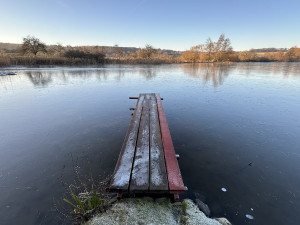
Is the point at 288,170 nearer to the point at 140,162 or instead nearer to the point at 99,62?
the point at 140,162

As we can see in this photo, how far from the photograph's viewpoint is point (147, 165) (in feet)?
7.48

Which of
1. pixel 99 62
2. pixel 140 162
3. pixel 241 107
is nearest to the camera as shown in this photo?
pixel 140 162

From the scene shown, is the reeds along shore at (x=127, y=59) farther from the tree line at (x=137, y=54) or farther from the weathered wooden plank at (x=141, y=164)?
the weathered wooden plank at (x=141, y=164)

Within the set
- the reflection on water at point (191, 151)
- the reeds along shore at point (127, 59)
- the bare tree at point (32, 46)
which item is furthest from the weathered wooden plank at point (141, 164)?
the bare tree at point (32, 46)

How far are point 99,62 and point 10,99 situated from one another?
25.0 metres

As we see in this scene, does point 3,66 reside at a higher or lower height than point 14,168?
higher

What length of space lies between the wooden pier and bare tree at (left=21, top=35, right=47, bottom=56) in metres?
36.7

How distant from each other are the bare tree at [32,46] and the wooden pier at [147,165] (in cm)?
3670

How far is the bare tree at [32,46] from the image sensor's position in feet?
95.0

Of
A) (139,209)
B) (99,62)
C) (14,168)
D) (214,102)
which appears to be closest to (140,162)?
(139,209)

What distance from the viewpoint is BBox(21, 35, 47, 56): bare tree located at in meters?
29.0

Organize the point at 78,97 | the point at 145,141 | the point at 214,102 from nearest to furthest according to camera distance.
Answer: the point at 145,141, the point at 214,102, the point at 78,97

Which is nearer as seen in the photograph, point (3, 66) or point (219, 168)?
point (219, 168)

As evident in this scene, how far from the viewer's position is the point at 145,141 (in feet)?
9.80
